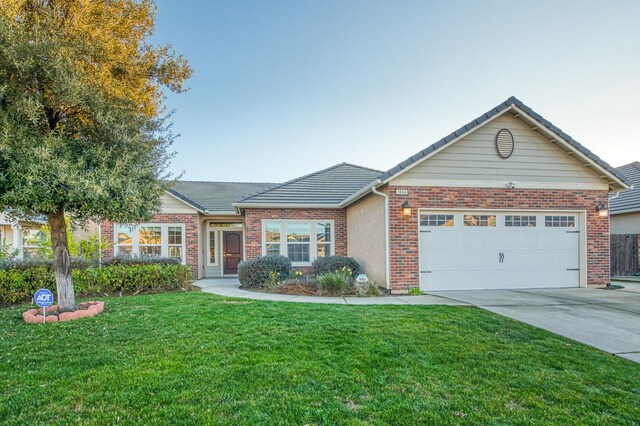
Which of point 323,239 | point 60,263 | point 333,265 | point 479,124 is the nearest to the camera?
point 60,263

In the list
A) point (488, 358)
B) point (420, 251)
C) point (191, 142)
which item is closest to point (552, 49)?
point (420, 251)

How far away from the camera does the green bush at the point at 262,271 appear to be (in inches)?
425

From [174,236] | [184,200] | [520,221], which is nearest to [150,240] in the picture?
[174,236]

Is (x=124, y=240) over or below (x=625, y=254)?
over

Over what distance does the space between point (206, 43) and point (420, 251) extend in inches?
437

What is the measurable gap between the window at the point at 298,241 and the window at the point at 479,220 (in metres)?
5.68

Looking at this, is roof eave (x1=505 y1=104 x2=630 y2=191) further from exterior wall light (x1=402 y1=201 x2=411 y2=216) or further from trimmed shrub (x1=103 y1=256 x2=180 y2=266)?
trimmed shrub (x1=103 y1=256 x2=180 y2=266)

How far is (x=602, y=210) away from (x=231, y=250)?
13.8 meters

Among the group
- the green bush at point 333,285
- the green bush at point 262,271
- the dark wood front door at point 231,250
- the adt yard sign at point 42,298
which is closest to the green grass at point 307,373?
the adt yard sign at point 42,298

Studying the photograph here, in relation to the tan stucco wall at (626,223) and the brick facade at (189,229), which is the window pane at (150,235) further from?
the tan stucco wall at (626,223)

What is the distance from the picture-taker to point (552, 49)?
10.9m

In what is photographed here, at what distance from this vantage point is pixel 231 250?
15.8m

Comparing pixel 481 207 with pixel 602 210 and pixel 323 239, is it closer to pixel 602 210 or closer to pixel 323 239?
pixel 602 210

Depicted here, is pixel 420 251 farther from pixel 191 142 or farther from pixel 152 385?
pixel 191 142
